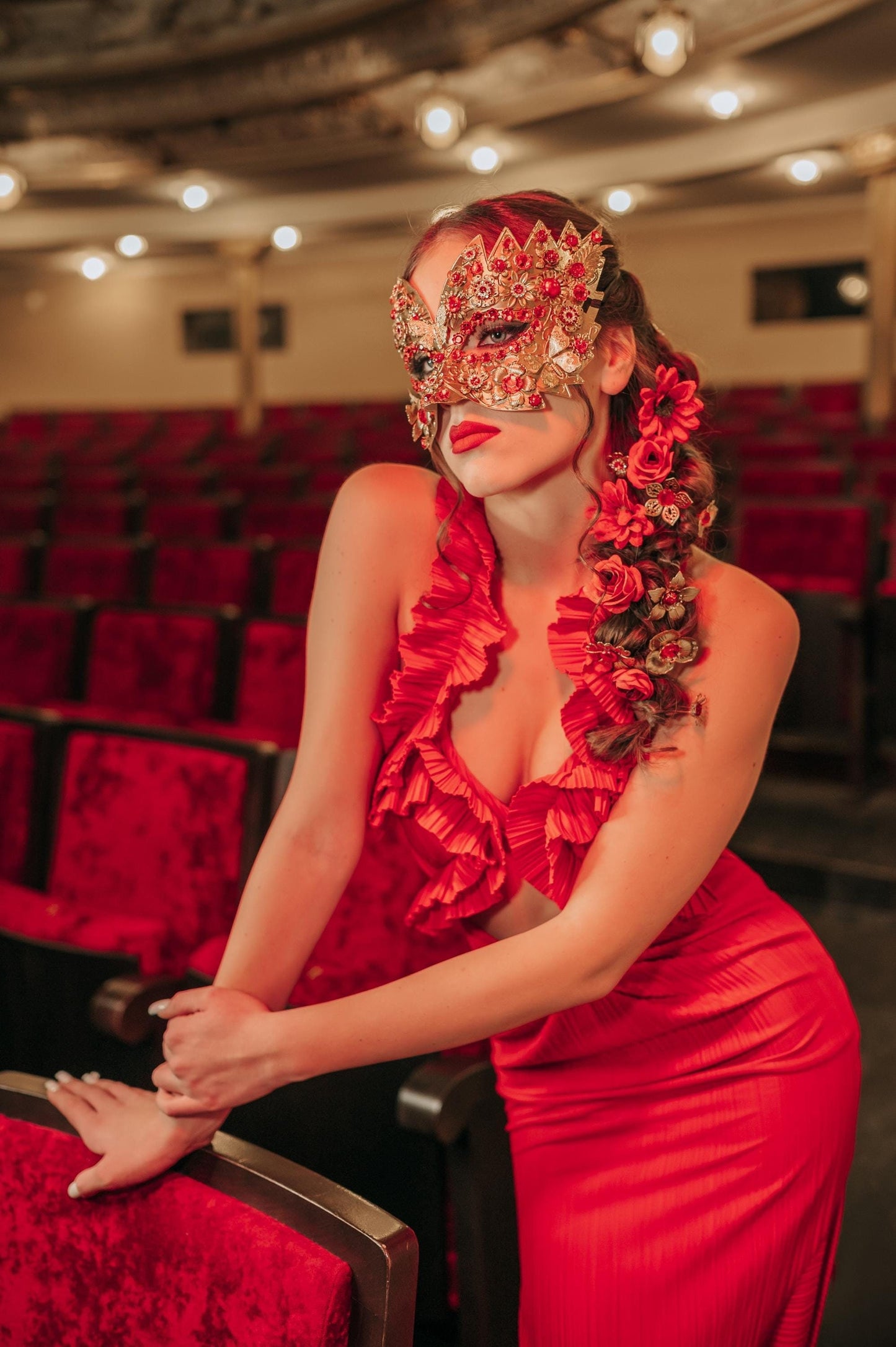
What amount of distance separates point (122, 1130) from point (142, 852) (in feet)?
3.82

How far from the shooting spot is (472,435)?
93cm

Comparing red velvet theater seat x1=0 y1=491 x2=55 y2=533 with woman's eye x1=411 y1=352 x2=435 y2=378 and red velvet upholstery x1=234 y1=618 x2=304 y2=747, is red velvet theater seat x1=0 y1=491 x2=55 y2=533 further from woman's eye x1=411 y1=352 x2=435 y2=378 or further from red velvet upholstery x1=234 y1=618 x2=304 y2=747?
woman's eye x1=411 y1=352 x2=435 y2=378

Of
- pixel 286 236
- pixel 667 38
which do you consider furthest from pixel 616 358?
pixel 286 236

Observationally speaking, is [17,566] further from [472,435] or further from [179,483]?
[472,435]

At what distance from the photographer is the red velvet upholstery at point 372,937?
5.00 feet

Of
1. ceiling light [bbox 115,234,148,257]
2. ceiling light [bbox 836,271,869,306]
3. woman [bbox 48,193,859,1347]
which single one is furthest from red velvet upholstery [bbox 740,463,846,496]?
ceiling light [bbox 115,234,148,257]

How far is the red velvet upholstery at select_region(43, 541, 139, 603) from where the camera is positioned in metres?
3.70

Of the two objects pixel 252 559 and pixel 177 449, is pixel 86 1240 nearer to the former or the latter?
pixel 252 559

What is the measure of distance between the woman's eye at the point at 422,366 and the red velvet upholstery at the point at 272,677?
1.54 m

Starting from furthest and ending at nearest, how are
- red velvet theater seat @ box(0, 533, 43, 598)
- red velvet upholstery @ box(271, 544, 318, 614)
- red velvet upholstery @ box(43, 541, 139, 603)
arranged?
red velvet theater seat @ box(0, 533, 43, 598) → red velvet upholstery @ box(43, 541, 139, 603) → red velvet upholstery @ box(271, 544, 318, 614)

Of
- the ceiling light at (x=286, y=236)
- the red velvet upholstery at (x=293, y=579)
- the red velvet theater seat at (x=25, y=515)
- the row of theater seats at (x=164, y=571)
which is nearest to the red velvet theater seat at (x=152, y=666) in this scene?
the row of theater seats at (x=164, y=571)

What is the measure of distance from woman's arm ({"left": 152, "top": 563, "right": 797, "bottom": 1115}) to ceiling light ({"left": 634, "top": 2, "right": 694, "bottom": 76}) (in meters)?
5.43

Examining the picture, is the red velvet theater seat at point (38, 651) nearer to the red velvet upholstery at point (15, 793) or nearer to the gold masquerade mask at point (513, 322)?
the red velvet upholstery at point (15, 793)

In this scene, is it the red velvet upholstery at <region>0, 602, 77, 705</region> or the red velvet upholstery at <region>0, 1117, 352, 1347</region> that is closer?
the red velvet upholstery at <region>0, 1117, 352, 1347</region>
